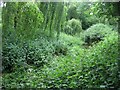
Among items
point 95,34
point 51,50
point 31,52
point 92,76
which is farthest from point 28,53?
point 95,34

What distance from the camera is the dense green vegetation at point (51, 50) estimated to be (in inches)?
155

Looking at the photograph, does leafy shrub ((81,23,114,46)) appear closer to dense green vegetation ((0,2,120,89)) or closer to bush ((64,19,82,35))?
dense green vegetation ((0,2,120,89))

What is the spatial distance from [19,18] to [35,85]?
258 centimetres

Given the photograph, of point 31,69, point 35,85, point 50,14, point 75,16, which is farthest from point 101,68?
point 75,16

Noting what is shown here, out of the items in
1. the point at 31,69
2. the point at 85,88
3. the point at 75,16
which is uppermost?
the point at 75,16

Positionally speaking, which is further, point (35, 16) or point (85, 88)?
point (35, 16)

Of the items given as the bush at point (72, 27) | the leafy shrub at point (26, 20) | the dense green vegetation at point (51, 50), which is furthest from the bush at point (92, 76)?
the bush at point (72, 27)

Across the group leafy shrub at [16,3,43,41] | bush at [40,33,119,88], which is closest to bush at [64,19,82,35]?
leafy shrub at [16,3,43,41]

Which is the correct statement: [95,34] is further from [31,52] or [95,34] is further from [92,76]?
[92,76]

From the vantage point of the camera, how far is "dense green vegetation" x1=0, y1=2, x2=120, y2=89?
394 centimetres

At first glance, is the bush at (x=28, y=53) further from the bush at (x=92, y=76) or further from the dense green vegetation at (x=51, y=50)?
the bush at (x=92, y=76)

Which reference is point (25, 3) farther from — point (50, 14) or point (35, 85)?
point (35, 85)

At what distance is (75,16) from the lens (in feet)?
41.2

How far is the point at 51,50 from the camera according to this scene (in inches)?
306
